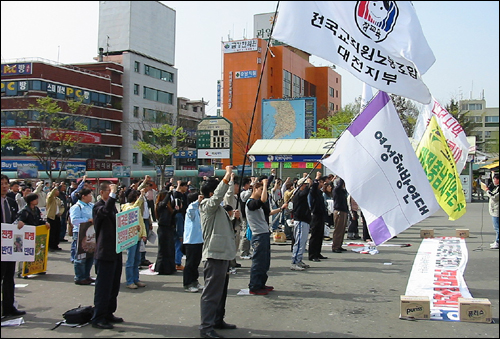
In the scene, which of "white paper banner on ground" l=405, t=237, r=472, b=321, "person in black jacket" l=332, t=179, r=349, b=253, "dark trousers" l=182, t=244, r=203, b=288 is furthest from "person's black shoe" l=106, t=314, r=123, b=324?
"person in black jacket" l=332, t=179, r=349, b=253

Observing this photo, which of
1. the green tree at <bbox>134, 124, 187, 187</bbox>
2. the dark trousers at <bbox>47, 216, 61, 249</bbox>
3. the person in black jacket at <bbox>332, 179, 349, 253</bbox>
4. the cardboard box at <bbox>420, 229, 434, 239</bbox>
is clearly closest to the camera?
the person in black jacket at <bbox>332, 179, 349, 253</bbox>

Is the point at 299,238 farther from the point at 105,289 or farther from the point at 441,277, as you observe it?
the point at 105,289

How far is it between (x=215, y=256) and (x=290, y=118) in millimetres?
56983

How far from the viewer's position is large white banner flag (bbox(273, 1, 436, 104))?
5.60m

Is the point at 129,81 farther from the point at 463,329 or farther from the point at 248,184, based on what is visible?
the point at 463,329

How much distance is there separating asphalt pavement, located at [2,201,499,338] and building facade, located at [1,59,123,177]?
3725cm

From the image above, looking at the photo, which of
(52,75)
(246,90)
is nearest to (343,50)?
(52,75)

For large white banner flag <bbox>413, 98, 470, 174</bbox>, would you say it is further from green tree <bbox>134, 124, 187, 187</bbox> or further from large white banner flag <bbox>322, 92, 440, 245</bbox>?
green tree <bbox>134, 124, 187, 187</bbox>

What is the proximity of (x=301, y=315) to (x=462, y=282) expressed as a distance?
11.0 ft

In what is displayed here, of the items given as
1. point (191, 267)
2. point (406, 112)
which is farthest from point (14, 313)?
point (406, 112)

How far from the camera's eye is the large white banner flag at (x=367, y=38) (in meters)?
5.60

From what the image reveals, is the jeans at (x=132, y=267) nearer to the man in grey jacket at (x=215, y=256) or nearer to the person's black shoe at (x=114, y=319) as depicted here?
the person's black shoe at (x=114, y=319)

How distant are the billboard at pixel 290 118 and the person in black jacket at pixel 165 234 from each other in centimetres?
5121

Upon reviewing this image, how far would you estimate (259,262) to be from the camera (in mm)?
8117
